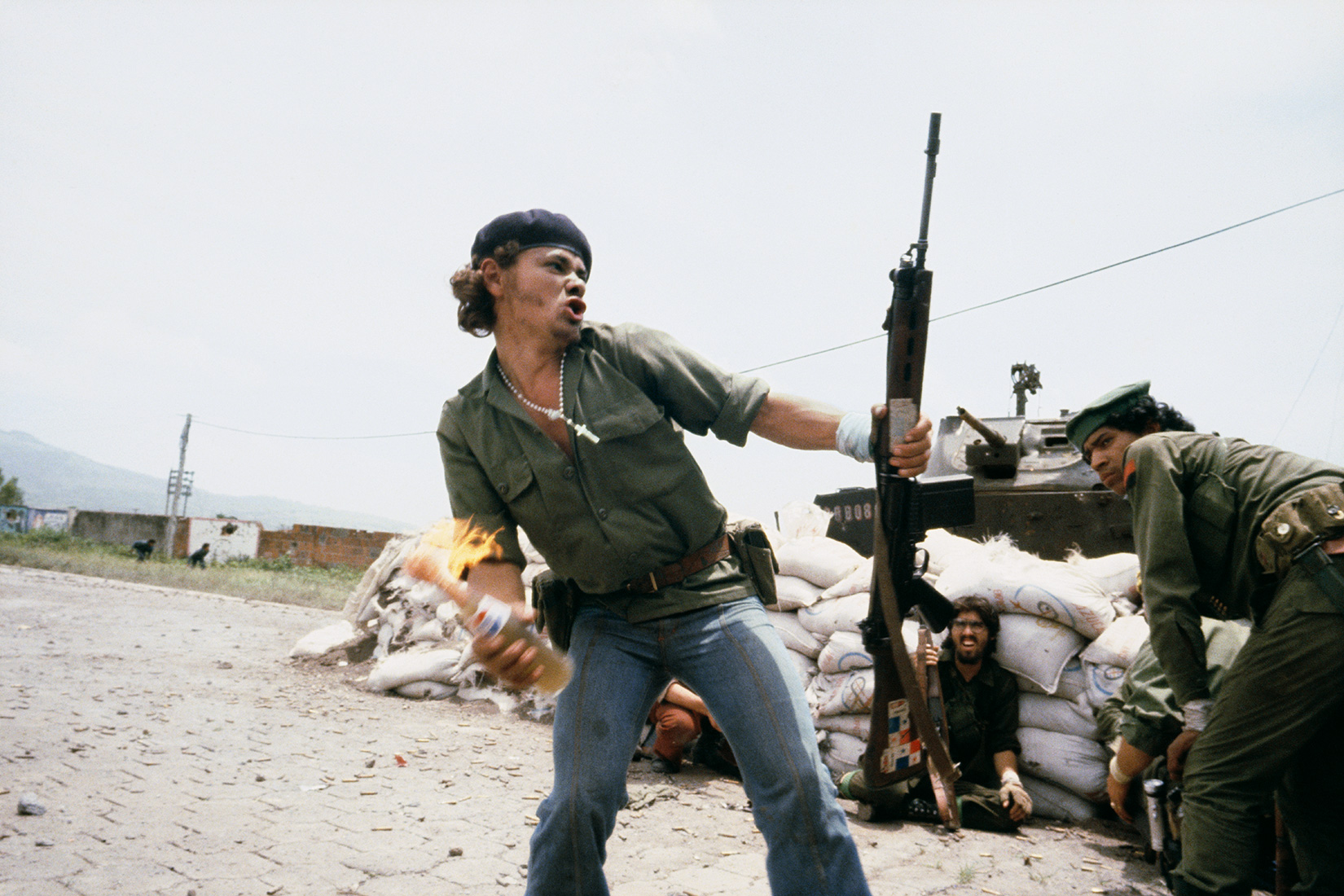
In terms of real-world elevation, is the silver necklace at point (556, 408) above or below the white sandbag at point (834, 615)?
above

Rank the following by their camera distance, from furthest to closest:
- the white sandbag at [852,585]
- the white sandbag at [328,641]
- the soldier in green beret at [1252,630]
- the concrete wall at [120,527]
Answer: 1. the concrete wall at [120,527]
2. the white sandbag at [328,641]
3. the white sandbag at [852,585]
4. the soldier in green beret at [1252,630]

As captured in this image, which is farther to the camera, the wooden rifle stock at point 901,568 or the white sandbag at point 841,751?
the white sandbag at point 841,751

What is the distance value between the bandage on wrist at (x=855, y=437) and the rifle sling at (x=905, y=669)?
434 mm

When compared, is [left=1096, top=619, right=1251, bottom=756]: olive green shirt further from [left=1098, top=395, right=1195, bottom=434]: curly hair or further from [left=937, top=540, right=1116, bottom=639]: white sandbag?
[left=1098, top=395, right=1195, bottom=434]: curly hair

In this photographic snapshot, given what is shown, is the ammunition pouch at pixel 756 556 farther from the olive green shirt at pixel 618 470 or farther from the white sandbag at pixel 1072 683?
the white sandbag at pixel 1072 683

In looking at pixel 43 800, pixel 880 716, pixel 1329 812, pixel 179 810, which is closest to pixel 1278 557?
pixel 1329 812

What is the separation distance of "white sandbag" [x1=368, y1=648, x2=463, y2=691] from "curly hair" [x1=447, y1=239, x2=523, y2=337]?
4.92 metres

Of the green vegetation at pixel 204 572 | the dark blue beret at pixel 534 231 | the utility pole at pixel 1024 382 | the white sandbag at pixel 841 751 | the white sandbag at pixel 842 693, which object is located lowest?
the green vegetation at pixel 204 572

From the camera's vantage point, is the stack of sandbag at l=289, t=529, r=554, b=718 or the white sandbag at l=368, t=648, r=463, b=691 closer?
the stack of sandbag at l=289, t=529, r=554, b=718

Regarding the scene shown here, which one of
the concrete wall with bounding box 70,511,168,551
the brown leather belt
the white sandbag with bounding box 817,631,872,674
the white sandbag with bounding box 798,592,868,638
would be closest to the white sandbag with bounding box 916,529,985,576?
the white sandbag with bounding box 798,592,868,638

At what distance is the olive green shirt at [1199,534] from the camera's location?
2475mm

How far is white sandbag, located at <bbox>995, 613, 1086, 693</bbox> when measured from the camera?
4.22 m

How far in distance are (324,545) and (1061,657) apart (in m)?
22.5

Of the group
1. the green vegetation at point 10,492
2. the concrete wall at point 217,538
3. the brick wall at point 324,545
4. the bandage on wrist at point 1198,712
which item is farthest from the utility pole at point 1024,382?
the green vegetation at point 10,492
